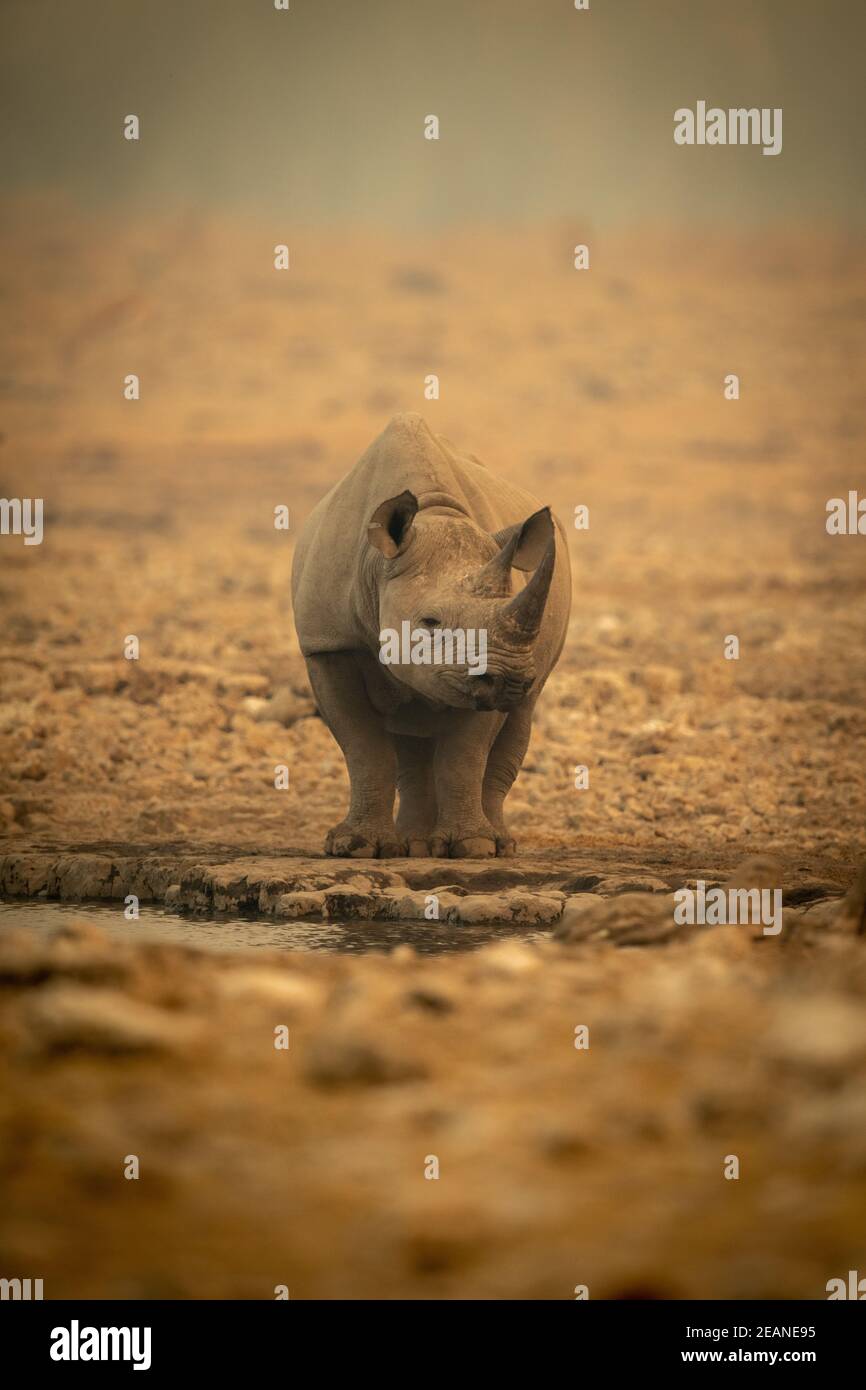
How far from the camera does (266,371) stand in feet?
127

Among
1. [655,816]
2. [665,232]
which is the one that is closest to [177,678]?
[655,816]

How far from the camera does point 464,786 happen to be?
352 inches

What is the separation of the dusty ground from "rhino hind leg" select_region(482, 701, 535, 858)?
1.51 ft

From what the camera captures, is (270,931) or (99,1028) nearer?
(99,1028)

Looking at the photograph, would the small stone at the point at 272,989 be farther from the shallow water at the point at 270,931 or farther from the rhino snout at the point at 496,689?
the rhino snout at the point at 496,689

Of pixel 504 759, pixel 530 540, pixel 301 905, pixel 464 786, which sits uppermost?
pixel 530 540

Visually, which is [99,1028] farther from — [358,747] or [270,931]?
[358,747]

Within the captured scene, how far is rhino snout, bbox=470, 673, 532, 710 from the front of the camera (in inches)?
314

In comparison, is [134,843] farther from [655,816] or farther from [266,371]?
[266,371]

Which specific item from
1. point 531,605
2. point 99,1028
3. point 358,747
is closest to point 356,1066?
point 99,1028

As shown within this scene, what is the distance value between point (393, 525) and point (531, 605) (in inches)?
37.1

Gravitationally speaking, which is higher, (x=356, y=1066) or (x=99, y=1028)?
(x=99, y=1028)

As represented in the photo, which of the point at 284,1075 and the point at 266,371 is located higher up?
the point at 266,371
